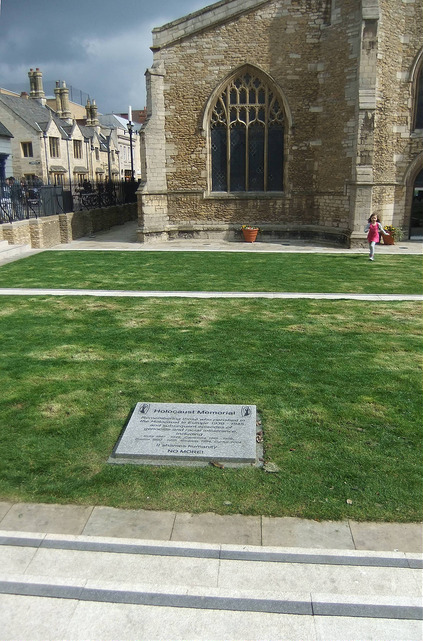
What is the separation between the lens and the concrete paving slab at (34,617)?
3.49 meters

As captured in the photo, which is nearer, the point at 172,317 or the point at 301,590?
the point at 301,590

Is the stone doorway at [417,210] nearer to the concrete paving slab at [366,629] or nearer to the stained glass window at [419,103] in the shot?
the stained glass window at [419,103]

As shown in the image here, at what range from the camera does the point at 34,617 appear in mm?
3641

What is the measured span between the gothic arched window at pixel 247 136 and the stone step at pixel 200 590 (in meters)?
20.2

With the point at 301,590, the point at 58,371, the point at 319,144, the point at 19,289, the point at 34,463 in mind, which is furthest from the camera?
the point at 319,144

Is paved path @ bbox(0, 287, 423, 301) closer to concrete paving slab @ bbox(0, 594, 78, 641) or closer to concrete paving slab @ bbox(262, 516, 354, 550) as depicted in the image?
concrete paving slab @ bbox(262, 516, 354, 550)

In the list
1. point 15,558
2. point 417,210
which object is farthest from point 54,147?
point 15,558

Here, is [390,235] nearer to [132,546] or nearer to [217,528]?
[217,528]

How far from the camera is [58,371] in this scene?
25.8 ft

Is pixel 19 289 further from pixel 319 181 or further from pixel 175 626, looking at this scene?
pixel 319 181

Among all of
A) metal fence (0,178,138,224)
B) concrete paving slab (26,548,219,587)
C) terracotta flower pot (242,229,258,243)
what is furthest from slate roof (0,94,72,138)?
concrete paving slab (26,548,219,587)

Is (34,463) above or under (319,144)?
under

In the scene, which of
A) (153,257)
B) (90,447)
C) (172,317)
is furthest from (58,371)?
(153,257)

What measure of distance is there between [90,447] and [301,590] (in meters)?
2.72
